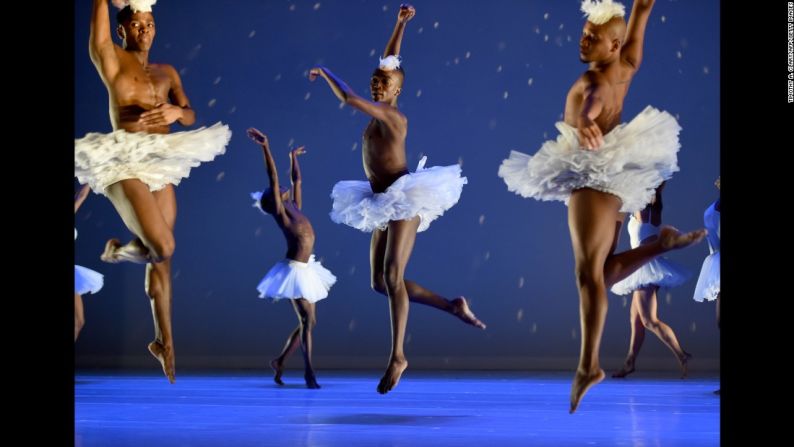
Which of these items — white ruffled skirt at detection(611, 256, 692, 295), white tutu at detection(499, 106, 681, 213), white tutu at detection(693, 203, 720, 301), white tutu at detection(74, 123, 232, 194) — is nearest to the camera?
white tutu at detection(499, 106, 681, 213)

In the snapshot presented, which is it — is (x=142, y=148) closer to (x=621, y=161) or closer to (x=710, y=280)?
(x=621, y=161)

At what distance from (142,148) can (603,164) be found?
191 centimetres

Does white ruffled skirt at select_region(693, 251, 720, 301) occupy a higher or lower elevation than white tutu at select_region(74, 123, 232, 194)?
lower

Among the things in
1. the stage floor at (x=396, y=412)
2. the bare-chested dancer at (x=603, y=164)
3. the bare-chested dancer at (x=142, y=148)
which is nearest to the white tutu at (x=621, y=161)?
the bare-chested dancer at (x=603, y=164)

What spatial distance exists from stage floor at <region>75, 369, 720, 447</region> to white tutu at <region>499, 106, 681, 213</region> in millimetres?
907

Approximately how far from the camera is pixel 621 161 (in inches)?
143

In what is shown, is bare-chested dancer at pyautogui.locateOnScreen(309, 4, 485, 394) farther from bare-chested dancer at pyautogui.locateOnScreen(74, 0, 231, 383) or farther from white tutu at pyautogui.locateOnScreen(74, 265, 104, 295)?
white tutu at pyautogui.locateOnScreen(74, 265, 104, 295)

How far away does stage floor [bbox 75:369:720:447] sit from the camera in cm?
350

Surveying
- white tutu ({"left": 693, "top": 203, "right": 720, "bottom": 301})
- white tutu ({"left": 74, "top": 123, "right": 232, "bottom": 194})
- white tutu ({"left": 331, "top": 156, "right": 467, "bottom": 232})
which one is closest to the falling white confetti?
white tutu ({"left": 331, "top": 156, "right": 467, "bottom": 232})

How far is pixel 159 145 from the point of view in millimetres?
4176

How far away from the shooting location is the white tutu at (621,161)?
363cm

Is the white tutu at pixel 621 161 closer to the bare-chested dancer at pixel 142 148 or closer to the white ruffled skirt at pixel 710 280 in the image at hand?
the bare-chested dancer at pixel 142 148

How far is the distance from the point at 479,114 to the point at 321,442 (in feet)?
14.5

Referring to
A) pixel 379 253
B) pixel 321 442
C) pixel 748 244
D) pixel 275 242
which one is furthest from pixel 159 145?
pixel 275 242
